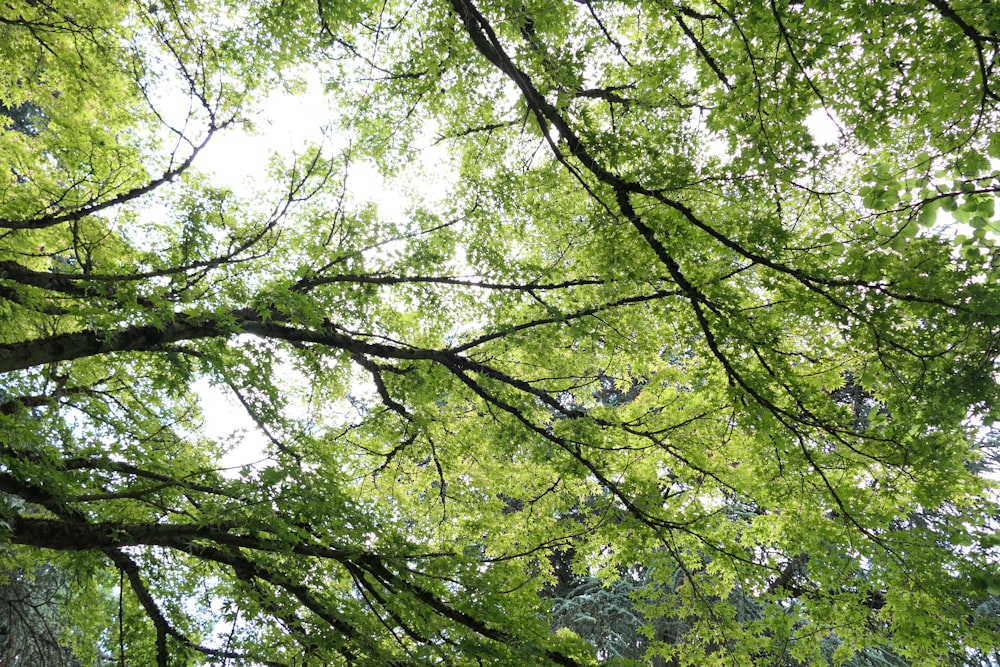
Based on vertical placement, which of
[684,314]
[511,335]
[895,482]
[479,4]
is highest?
[479,4]

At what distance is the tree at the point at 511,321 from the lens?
2951mm

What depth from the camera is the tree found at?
2951 mm

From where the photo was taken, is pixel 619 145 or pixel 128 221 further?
pixel 128 221

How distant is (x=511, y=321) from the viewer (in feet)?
16.1

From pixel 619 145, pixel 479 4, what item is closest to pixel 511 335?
pixel 619 145

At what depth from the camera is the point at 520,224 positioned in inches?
205

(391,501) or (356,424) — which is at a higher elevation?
(356,424)

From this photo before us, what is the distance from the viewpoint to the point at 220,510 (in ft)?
10.1

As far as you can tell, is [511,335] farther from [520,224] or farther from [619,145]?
[619,145]

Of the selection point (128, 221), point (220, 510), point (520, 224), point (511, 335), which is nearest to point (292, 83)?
point (128, 221)

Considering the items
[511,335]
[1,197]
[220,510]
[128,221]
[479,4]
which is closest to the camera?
[220,510]

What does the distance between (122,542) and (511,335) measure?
115 inches

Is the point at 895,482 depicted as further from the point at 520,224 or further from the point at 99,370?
the point at 99,370

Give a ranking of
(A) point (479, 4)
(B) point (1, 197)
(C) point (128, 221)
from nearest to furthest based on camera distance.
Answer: (A) point (479, 4)
(B) point (1, 197)
(C) point (128, 221)
